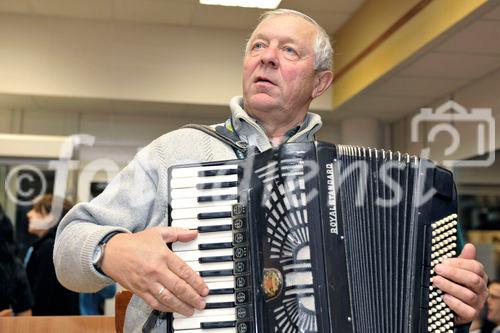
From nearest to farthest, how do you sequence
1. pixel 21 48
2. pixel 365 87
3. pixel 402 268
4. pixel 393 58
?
pixel 402 268, pixel 393 58, pixel 365 87, pixel 21 48

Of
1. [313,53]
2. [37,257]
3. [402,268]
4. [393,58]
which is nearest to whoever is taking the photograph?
[402,268]

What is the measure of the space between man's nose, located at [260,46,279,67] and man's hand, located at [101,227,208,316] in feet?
2.00

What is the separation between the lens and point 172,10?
16.8ft

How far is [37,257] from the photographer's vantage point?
355 cm

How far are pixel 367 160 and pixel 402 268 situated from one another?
8.4 inches

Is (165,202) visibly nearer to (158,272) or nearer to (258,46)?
(158,272)

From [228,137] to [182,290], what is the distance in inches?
19.8

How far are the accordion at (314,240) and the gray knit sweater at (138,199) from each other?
0.23 m

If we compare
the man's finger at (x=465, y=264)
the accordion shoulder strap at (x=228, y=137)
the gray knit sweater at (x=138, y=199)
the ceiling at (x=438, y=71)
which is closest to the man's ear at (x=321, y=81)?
the gray knit sweater at (x=138, y=199)

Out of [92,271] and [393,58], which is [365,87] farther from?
[92,271]

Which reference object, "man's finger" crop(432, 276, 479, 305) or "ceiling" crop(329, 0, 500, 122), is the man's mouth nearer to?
"man's finger" crop(432, 276, 479, 305)

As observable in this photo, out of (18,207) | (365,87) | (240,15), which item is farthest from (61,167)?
(365,87)

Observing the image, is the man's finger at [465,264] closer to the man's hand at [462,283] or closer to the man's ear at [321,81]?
the man's hand at [462,283]

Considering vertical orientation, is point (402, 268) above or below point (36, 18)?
below
